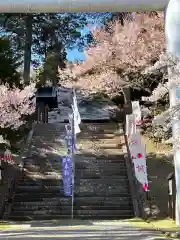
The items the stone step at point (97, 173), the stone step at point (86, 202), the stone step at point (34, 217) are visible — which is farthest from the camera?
the stone step at point (97, 173)

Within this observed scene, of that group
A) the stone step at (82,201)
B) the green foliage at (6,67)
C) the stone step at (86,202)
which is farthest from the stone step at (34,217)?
the green foliage at (6,67)

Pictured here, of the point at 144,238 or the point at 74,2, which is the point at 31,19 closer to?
the point at 74,2

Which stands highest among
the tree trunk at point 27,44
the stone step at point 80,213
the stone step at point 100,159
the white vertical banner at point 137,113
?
the tree trunk at point 27,44

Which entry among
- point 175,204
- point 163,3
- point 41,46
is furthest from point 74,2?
point 41,46

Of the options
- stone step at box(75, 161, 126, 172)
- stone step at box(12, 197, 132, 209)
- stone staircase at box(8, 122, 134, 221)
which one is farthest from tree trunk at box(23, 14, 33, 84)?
stone step at box(12, 197, 132, 209)

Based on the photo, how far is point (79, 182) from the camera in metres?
16.6

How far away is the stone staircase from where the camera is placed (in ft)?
47.8

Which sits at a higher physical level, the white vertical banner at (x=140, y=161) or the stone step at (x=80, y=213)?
the white vertical banner at (x=140, y=161)

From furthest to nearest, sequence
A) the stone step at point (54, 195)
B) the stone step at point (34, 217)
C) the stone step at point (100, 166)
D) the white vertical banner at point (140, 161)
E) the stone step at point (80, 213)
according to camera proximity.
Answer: the stone step at point (100, 166), the stone step at point (54, 195), the stone step at point (80, 213), the stone step at point (34, 217), the white vertical banner at point (140, 161)

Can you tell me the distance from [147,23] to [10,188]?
8.21 meters

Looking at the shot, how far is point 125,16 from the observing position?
20266 mm

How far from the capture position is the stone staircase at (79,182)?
14.6 meters

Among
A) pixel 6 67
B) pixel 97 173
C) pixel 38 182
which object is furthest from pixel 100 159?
pixel 6 67

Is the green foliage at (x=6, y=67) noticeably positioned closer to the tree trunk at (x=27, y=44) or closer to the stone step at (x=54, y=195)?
the stone step at (x=54, y=195)
